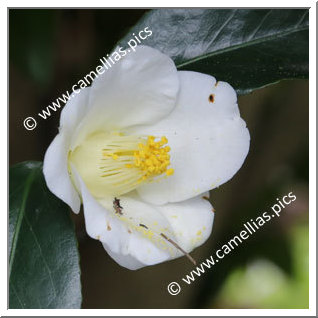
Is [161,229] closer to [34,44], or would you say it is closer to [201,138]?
[201,138]

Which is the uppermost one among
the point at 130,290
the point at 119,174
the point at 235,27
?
the point at 235,27

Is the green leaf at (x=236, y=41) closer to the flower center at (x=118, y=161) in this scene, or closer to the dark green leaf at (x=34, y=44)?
the flower center at (x=118, y=161)

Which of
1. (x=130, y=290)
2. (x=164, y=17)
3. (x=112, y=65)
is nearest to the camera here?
(x=112, y=65)

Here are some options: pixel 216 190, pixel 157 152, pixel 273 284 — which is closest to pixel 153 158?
pixel 157 152

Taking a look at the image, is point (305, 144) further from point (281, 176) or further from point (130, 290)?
point (130, 290)

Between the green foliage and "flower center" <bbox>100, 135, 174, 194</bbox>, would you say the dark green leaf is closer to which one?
"flower center" <bbox>100, 135, 174, 194</bbox>

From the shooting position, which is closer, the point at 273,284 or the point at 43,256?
the point at 43,256

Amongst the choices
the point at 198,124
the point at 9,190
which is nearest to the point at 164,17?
the point at 198,124
